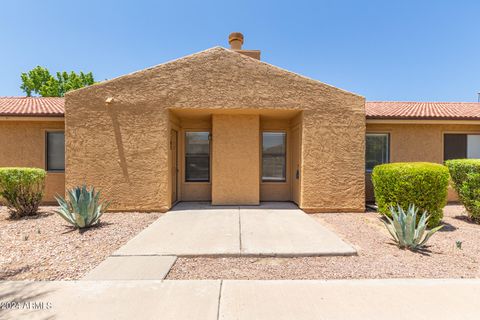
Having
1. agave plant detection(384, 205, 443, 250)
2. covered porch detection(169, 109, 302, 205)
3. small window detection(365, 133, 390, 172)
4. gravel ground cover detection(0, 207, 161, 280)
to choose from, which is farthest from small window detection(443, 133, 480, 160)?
gravel ground cover detection(0, 207, 161, 280)

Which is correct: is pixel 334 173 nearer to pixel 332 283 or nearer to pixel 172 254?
pixel 332 283

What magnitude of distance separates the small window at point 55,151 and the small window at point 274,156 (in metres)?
8.00

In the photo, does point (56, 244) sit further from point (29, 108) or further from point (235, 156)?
point (29, 108)

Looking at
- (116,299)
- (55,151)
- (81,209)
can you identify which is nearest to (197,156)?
(81,209)

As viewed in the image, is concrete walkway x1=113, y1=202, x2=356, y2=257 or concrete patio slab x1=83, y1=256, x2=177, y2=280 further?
concrete walkway x1=113, y1=202, x2=356, y2=257

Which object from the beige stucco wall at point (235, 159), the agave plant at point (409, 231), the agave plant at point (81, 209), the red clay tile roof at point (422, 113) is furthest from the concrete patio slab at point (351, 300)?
the red clay tile roof at point (422, 113)

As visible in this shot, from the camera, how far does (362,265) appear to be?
4625mm

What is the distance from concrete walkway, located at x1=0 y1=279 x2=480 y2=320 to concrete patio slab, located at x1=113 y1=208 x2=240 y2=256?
1222mm

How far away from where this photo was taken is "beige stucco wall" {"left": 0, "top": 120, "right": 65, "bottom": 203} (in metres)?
9.96

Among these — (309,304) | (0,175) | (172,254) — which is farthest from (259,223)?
(0,175)

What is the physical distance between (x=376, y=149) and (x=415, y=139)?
5.35 ft

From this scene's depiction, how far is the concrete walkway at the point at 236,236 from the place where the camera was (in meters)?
5.14

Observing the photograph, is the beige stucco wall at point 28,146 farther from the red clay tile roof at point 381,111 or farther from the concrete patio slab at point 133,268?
the concrete patio slab at point 133,268

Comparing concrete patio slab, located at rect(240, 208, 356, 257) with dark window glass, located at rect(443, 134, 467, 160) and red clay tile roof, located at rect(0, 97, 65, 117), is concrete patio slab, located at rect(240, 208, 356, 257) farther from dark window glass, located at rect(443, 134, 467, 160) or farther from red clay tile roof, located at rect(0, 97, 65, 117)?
red clay tile roof, located at rect(0, 97, 65, 117)
